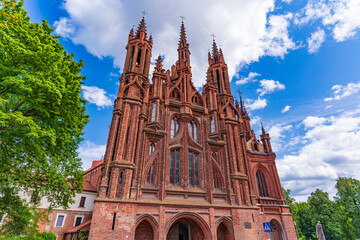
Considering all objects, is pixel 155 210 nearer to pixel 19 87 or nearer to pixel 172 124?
pixel 172 124

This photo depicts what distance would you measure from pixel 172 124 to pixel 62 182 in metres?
12.0

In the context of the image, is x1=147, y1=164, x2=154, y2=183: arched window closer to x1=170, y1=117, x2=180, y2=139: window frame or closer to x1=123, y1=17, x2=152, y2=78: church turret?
x1=170, y1=117, x2=180, y2=139: window frame

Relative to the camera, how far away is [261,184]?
85.9 feet

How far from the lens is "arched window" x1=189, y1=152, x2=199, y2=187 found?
1820cm

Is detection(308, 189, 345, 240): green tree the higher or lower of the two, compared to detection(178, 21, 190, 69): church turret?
lower

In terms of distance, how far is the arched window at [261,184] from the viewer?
25567 mm

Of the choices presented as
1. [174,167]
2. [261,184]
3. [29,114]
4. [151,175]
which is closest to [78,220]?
[151,175]

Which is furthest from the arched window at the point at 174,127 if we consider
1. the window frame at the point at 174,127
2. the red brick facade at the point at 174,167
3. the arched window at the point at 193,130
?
the arched window at the point at 193,130

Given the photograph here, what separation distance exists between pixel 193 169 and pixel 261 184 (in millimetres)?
13259

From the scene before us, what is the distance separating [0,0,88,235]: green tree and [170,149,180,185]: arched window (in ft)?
29.6

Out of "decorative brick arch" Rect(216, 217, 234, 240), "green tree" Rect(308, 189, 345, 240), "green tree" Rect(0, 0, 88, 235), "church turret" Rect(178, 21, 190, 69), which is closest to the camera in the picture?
"green tree" Rect(0, 0, 88, 235)

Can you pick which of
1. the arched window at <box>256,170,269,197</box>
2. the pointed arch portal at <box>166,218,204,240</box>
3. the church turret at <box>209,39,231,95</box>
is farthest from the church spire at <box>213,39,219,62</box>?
the pointed arch portal at <box>166,218,204,240</box>

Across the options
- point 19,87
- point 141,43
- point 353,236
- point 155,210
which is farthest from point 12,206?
point 353,236

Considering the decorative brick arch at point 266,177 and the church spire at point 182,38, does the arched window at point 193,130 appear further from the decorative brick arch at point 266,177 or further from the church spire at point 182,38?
the church spire at point 182,38
